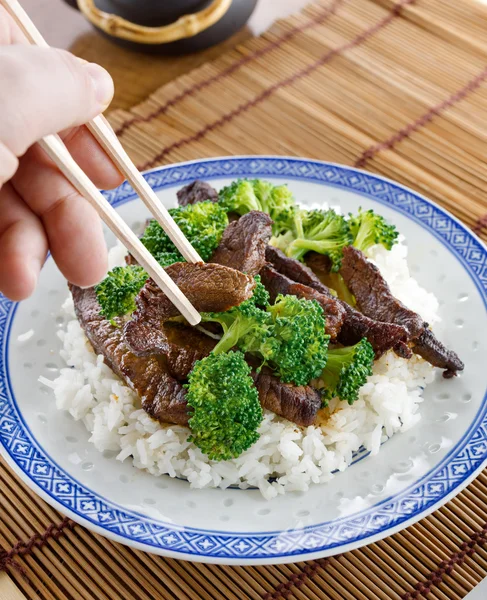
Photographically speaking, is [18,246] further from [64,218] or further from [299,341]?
[299,341]

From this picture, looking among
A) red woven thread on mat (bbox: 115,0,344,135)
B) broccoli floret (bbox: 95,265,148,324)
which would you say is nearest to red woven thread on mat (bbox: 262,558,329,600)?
broccoli floret (bbox: 95,265,148,324)

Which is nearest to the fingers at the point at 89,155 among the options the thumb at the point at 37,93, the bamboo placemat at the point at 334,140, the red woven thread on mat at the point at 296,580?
the thumb at the point at 37,93

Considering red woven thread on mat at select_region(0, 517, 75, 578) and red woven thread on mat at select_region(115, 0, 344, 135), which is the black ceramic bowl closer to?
red woven thread on mat at select_region(115, 0, 344, 135)

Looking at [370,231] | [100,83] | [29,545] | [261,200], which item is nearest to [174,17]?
[261,200]

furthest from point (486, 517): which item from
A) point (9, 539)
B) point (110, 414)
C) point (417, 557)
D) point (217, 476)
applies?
point (9, 539)

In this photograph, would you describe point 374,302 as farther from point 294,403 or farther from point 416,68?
point 416,68

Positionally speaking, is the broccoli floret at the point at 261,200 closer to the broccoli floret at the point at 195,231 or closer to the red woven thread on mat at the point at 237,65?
the broccoli floret at the point at 195,231

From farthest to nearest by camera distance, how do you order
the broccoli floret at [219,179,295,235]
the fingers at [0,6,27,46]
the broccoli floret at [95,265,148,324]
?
the broccoli floret at [219,179,295,235] < the broccoli floret at [95,265,148,324] < the fingers at [0,6,27,46]
